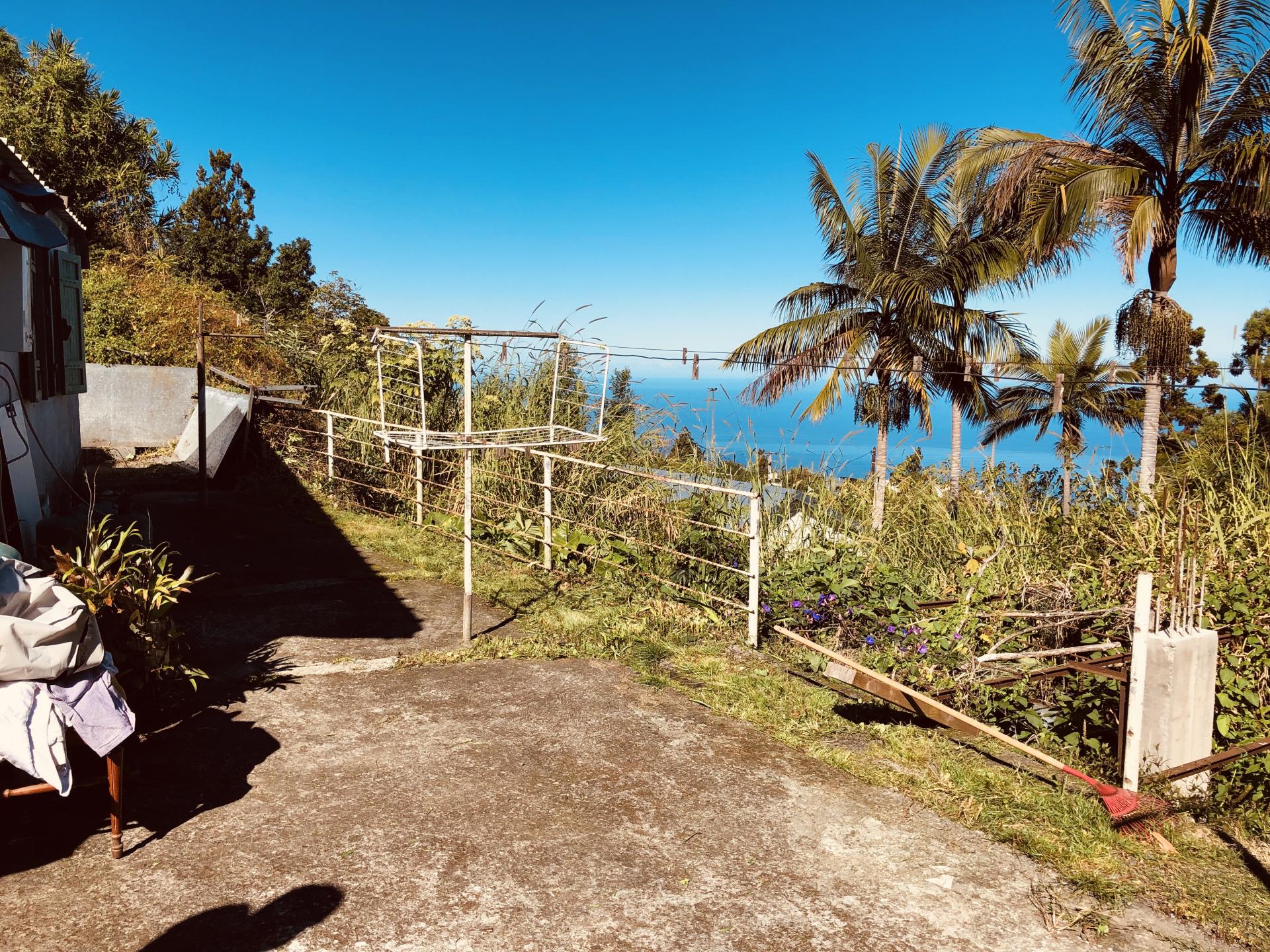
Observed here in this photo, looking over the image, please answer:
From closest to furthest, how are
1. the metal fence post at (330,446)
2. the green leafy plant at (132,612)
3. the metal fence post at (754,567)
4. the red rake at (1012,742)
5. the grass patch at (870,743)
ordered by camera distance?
the grass patch at (870,743)
the red rake at (1012,742)
the green leafy plant at (132,612)
the metal fence post at (754,567)
the metal fence post at (330,446)

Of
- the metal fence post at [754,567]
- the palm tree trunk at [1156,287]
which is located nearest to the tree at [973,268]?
the palm tree trunk at [1156,287]

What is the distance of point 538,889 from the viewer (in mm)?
3025

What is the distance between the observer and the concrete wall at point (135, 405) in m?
13.2

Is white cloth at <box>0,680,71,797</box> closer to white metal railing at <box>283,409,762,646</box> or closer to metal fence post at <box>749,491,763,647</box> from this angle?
white metal railing at <box>283,409,762,646</box>

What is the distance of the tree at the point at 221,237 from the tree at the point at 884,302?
21.5 m

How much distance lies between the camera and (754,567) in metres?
5.71

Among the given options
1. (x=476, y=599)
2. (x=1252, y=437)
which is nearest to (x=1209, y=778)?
(x=1252, y=437)

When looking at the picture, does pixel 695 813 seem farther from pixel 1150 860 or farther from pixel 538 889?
pixel 1150 860

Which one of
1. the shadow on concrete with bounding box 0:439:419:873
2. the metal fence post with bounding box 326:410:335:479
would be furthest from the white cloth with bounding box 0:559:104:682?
the metal fence post with bounding box 326:410:335:479

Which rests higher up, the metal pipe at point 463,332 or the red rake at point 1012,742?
the metal pipe at point 463,332

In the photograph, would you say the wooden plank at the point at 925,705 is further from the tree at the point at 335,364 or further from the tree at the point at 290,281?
the tree at the point at 290,281

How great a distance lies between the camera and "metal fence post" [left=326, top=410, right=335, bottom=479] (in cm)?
1030

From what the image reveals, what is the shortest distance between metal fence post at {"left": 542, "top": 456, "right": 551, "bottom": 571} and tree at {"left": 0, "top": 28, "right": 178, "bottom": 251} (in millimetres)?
19576

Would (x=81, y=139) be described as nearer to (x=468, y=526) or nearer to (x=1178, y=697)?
(x=468, y=526)
